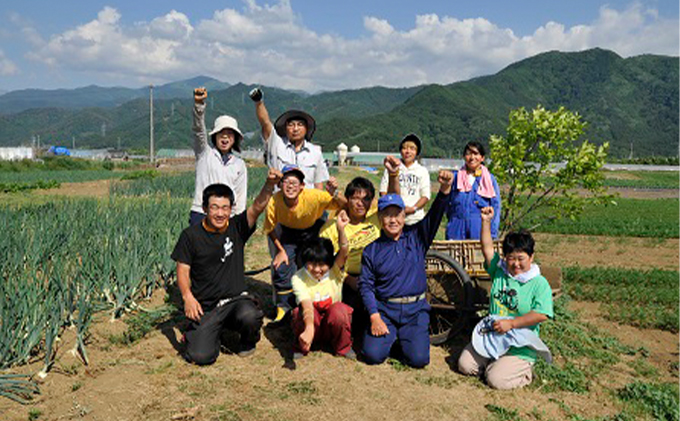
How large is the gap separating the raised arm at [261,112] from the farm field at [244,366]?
1.59 metres

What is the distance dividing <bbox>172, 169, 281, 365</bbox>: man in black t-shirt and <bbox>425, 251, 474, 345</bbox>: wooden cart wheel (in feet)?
4.99

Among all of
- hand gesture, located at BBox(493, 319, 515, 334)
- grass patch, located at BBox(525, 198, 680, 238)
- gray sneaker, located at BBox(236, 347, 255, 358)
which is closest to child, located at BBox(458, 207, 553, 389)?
hand gesture, located at BBox(493, 319, 515, 334)

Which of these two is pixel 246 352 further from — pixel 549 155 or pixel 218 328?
pixel 549 155

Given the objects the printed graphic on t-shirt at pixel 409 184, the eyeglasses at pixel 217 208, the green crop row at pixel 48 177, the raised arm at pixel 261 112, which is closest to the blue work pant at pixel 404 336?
the printed graphic on t-shirt at pixel 409 184

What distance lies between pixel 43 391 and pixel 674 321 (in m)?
5.79

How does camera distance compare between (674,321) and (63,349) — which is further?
(674,321)

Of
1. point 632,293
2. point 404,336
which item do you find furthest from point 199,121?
point 632,293

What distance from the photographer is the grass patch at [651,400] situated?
3.17 meters

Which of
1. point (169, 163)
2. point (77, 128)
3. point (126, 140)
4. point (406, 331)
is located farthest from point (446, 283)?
point (77, 128)

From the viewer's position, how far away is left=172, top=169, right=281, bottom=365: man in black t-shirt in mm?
3572

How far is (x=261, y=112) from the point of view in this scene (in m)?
4.23

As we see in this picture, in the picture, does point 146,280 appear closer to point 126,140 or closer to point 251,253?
point 251,253

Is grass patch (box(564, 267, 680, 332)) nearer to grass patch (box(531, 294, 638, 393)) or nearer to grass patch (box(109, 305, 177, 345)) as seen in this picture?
grass patch (box(531, 294, 638, 393))

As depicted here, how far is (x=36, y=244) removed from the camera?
447cm
